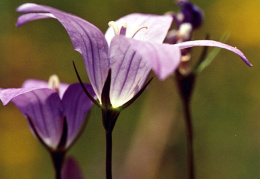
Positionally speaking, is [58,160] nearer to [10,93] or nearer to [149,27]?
[10,93]

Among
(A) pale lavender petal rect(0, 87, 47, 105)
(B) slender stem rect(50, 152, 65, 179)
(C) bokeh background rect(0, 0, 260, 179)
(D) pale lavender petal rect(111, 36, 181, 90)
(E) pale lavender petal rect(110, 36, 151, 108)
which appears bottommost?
(C) bokeh background rect(0, 0, 260, 179)

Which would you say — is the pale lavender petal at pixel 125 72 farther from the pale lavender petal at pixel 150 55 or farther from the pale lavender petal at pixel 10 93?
the pale lavender petal at pixel 10 93

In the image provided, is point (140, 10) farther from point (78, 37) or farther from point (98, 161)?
point (78, 37)

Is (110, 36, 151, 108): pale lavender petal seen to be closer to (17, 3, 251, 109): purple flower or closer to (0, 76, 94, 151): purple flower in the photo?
(17, 3, 251, 109): purple flower

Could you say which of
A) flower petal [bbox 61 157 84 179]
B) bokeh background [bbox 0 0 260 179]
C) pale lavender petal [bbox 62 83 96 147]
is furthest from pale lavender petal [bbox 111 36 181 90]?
bokeh background [bbox 0 0 260 179]

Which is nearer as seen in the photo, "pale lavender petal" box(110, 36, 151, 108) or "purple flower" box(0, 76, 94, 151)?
"pale lavender petal" box(110, 36, 151, 108)

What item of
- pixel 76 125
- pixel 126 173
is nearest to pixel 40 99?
pixel 76 125

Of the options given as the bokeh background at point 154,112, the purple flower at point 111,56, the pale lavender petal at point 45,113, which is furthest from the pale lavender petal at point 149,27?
the bokeh background at point 154,112

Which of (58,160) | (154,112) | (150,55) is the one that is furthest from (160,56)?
(154,112)
